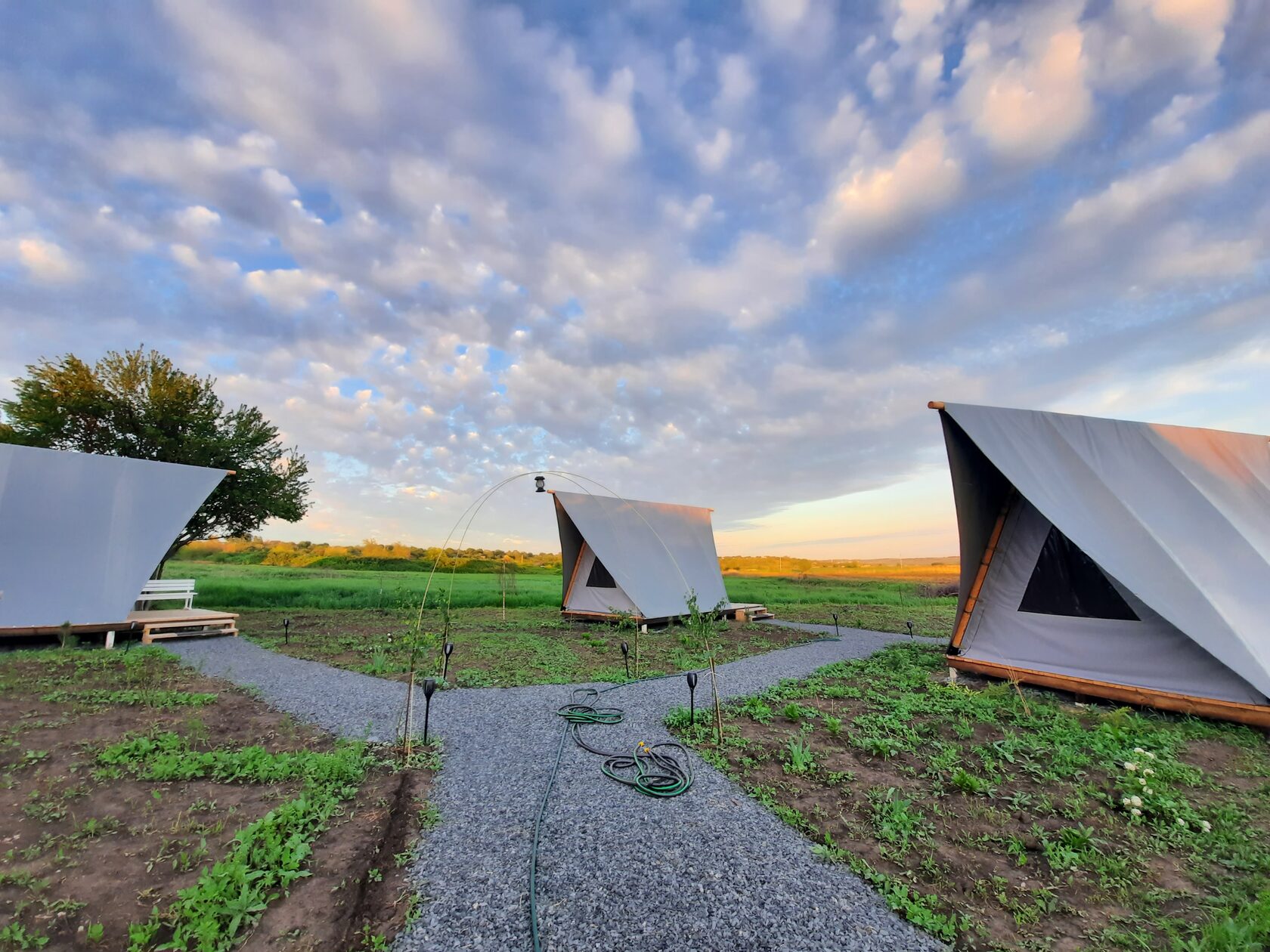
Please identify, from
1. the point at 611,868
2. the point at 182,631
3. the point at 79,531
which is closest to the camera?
the point at 611,868

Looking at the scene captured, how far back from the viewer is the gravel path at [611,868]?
2.30 meters

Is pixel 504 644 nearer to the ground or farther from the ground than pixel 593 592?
nearer to the ground

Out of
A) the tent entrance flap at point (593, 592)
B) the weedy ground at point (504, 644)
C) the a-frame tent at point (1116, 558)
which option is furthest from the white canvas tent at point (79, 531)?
the a-frame tent at point (1116, 558)

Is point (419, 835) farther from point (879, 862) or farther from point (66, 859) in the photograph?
point (879, 862)

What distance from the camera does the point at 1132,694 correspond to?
555cm

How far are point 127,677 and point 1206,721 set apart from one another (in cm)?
1240

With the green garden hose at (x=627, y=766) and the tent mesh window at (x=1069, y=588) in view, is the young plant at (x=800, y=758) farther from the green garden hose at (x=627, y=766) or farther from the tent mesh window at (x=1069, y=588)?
the tent mesh window at (x=1069, y=588)

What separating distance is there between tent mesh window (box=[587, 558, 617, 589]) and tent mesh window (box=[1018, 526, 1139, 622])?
27.9 feet

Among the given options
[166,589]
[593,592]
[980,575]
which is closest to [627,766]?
[980,575]

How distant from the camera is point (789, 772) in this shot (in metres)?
4.15

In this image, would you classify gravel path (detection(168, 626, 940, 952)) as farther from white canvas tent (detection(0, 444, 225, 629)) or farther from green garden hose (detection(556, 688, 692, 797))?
white canvas tent (detection(0, 444, 225, 629))

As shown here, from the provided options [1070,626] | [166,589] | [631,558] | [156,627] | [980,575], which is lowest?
[156,627]

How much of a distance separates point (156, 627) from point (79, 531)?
2.19 metres

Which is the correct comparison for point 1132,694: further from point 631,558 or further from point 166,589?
point 166,589
